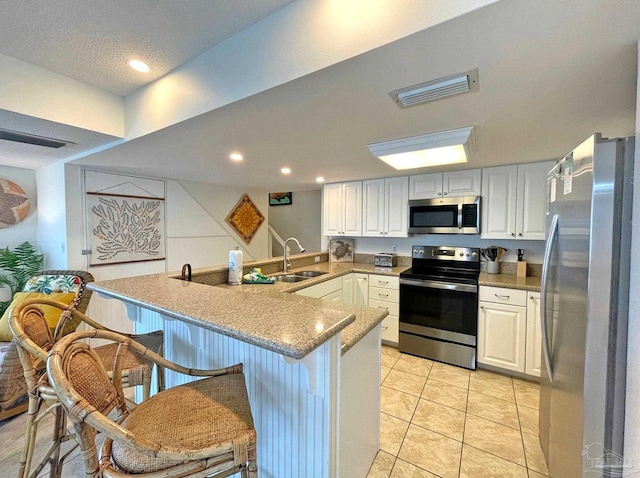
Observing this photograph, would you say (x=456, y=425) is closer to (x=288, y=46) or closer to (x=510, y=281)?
(x=510, y=281)

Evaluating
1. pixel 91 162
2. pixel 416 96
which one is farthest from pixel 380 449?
pixel 91 162

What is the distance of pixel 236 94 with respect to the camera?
1.37 m

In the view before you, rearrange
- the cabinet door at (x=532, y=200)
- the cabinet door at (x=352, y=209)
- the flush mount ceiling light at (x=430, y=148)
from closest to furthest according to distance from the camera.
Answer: the flush mount ceiling light at (x=430, y=148), the cabinet door at (x=532, y=200), the cabinet door at (x=352, y=209)

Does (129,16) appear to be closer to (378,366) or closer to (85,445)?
(85,445)

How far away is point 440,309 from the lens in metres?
2.82

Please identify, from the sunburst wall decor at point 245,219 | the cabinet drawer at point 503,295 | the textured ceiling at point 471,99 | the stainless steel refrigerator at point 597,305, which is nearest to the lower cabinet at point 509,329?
the cabinet drawer at point 503,295

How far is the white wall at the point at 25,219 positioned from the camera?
309cm

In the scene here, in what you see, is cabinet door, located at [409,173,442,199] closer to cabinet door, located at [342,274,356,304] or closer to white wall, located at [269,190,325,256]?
cabinet door, located at [342,274,356,304]

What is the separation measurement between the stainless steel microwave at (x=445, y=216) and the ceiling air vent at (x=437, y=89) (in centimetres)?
190

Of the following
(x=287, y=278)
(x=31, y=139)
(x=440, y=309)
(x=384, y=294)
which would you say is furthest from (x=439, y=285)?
(x=31, y=139)

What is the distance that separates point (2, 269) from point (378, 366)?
4.15 m

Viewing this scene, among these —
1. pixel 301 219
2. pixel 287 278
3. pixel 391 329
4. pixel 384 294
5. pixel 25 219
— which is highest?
pixel 301 219

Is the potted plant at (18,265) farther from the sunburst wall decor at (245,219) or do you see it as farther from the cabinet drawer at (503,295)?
the cabinet drawer at (503,295)

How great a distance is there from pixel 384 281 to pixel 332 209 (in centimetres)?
130
